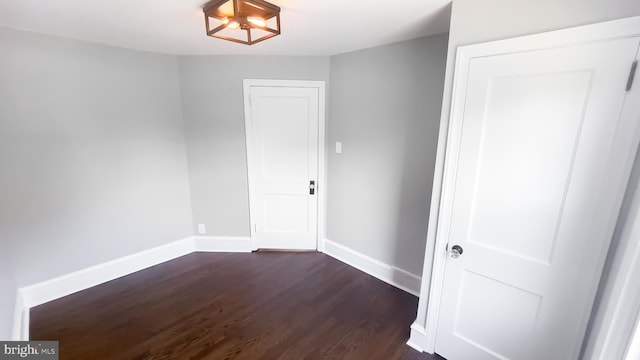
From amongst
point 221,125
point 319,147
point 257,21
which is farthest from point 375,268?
point 257,21

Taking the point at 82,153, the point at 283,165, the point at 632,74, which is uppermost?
the point at 632,74

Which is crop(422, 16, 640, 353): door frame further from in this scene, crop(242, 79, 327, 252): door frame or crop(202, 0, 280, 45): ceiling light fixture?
crop(242, 79, 327, 252): door frame

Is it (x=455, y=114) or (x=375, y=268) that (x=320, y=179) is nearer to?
(x=375, y=268)

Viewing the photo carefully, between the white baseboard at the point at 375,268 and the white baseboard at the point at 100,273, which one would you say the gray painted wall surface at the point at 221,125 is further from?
the white baseboard at the point at 375,268

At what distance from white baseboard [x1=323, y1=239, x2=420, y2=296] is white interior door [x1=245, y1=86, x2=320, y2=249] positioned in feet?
0.96

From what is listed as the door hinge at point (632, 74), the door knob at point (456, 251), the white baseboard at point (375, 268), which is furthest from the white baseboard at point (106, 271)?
the door hinge at point (632, 74)

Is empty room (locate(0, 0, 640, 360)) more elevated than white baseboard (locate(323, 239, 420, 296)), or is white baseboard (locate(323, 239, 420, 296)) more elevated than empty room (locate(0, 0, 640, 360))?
empty room (locate(0, 0, 640, 360))

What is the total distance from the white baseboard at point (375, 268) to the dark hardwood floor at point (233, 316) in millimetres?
82

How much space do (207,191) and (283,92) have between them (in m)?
1.46

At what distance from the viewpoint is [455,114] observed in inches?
61.9

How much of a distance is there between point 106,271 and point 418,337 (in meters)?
2.93

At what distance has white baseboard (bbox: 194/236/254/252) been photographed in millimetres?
3287

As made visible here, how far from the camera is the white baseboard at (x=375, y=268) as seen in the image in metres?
2.57

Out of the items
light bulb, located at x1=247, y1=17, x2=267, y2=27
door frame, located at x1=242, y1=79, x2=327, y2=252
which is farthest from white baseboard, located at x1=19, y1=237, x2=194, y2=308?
light bulb, located at x1=247, y1=17, x2=267, y2=27
